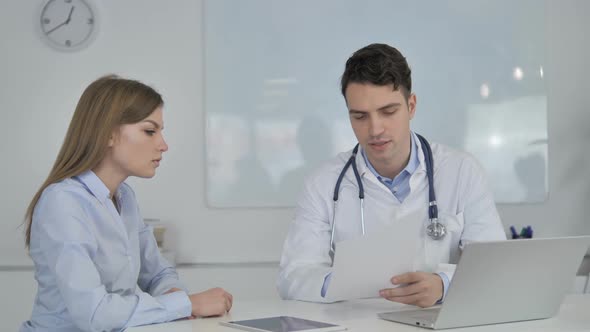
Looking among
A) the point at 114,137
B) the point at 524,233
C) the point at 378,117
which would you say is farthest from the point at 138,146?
the point at 524,233

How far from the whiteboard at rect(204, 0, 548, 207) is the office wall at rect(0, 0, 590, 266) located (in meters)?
0.09

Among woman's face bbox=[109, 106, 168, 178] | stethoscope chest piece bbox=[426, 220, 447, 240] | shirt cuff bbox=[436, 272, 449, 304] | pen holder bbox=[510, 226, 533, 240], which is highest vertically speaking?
woman's face bbox=[109, 106, 168, 178]

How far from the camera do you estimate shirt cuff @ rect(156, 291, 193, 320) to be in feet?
6.07

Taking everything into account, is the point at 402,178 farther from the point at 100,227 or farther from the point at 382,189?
the point at 100,227

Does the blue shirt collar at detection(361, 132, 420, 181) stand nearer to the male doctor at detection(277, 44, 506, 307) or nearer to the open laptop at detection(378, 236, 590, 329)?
the male doctor at detection(277, 44, 506, 307)

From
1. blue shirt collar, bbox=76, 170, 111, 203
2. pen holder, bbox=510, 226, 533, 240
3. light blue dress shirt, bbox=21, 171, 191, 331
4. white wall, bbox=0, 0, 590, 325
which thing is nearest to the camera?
light blue dress shirt, bbox=21, 171, 191, 331

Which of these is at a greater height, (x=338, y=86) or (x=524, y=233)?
(x=338, y=86)

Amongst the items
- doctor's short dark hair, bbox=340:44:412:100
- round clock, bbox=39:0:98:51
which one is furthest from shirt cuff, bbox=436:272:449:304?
round clock, bbox=39:0:98:51

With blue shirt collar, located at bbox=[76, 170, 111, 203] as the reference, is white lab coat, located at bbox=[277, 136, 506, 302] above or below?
below

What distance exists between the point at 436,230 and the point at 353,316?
506mm

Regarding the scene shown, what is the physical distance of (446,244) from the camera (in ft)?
7.58

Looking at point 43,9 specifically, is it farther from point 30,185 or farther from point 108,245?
point 108,245

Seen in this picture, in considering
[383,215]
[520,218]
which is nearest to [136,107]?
[383,215]

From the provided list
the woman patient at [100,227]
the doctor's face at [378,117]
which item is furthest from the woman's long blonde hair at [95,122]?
the doctor's face at [378,117]
